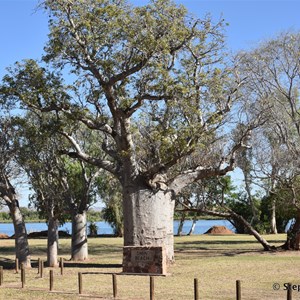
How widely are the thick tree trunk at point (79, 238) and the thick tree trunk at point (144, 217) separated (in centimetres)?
531

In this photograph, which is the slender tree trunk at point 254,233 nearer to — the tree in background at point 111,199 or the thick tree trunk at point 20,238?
the tree in background at point 111,199

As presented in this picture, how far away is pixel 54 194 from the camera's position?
1071 inches

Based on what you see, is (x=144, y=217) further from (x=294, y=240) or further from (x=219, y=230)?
(x=219, y=230)

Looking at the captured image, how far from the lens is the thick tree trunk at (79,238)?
2866 centimetres

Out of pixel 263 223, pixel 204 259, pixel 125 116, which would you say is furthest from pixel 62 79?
pixel 263 223

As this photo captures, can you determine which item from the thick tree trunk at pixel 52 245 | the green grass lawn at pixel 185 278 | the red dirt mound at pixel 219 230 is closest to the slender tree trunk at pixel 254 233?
the green grass lawn at pixel 185 278

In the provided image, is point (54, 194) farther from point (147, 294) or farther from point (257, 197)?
point (257, 197)

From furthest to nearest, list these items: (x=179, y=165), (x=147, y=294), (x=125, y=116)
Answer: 1. (x=179, y=165)
2. (x=125, y=116)
3. (x=147, y=294)

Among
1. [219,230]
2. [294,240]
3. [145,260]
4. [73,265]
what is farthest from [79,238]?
[219,230]

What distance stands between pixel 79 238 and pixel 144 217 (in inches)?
251

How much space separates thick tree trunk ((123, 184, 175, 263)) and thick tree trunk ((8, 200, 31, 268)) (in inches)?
182

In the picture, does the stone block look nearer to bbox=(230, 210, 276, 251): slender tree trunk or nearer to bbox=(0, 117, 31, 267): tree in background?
bbox=(0, 117, 31, 267): tree in background

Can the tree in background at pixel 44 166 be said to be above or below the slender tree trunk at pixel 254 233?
above

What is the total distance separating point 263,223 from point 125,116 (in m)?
36.7
